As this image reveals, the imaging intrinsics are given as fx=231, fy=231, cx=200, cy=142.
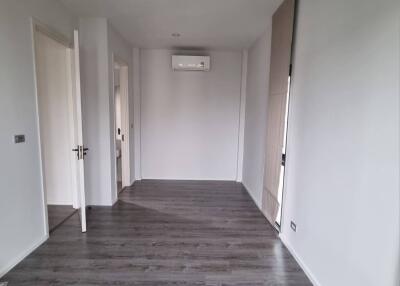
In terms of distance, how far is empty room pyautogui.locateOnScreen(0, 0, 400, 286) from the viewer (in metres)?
1.45

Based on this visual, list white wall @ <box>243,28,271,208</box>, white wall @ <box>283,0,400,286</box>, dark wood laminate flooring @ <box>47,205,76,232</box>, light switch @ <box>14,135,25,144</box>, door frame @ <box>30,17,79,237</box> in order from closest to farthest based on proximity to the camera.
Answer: white wall @ <box>283,0,400,286</box>, light switch @ <box>14,135,25,144</box>, door frame @ <box>30,17,79,237</box>, dark wood laminate flooring @ <box>47,205,76,232</box>, white wall @ <box>243,28,271,208</box>

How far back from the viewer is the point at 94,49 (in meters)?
3.31

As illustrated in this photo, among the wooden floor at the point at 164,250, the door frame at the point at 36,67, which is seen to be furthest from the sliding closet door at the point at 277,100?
the door frame at the point at 36,67

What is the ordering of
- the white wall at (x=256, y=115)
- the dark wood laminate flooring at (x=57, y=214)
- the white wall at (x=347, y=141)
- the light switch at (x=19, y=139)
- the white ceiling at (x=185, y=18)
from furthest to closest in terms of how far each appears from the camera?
1. the white wall at (x=256, y=115)
2. the dark wood laminate flooring at (x=57, y=214)
3. the white ceiling at (x=185, y=18)
4. the light switch at (x=19, y=139)
5. the white wall at (x=347, y=141)

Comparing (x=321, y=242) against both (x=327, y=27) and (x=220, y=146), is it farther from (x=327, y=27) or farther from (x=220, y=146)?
(x=220, y=146)

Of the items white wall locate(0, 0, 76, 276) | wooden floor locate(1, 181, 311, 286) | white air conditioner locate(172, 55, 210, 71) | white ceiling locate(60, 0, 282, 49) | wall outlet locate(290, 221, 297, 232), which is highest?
white ceiling locate(60, 0, 282, 49)

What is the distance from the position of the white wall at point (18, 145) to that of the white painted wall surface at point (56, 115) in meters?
0.71

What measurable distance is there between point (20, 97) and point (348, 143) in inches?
111

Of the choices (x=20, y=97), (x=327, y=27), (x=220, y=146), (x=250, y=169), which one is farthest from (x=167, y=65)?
(x=327, y=27)

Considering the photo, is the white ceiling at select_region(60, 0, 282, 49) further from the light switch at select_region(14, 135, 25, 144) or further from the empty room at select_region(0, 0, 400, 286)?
the light switch at select_region(14, 135, 25, 144)

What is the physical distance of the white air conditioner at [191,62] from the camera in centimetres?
460

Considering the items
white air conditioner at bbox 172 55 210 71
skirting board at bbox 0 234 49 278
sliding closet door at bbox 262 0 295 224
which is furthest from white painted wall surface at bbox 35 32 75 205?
sliding closet door at bbox 262 0 295 224

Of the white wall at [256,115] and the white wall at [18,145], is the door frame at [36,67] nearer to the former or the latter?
the white wall at [18,145]

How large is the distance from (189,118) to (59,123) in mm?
2483
